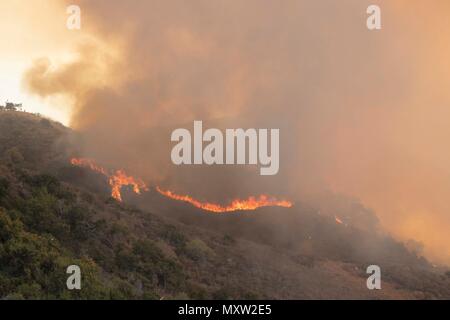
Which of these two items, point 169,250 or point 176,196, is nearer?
point 169,250

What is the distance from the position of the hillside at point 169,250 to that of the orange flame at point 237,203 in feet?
3.67

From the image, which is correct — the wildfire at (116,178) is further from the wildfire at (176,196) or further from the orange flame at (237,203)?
the orange flame at (237,203)

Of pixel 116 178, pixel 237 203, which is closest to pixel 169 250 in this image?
pixel 237 203

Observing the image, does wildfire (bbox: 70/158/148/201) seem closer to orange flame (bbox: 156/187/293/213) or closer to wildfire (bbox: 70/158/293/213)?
wildfire (bbox: 70/158/293/213)

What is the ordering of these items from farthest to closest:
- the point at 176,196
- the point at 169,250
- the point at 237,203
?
1. the point at 237,203
2. the point at 176,196
3. the point at 169,250

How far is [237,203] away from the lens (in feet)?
147

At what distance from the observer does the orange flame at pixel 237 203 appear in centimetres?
4372

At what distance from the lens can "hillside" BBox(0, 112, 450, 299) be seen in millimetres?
24547

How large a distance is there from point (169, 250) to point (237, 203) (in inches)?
558

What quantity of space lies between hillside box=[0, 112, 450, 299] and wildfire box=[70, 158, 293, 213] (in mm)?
973

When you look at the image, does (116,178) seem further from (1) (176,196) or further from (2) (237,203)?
(2) (237,203)
